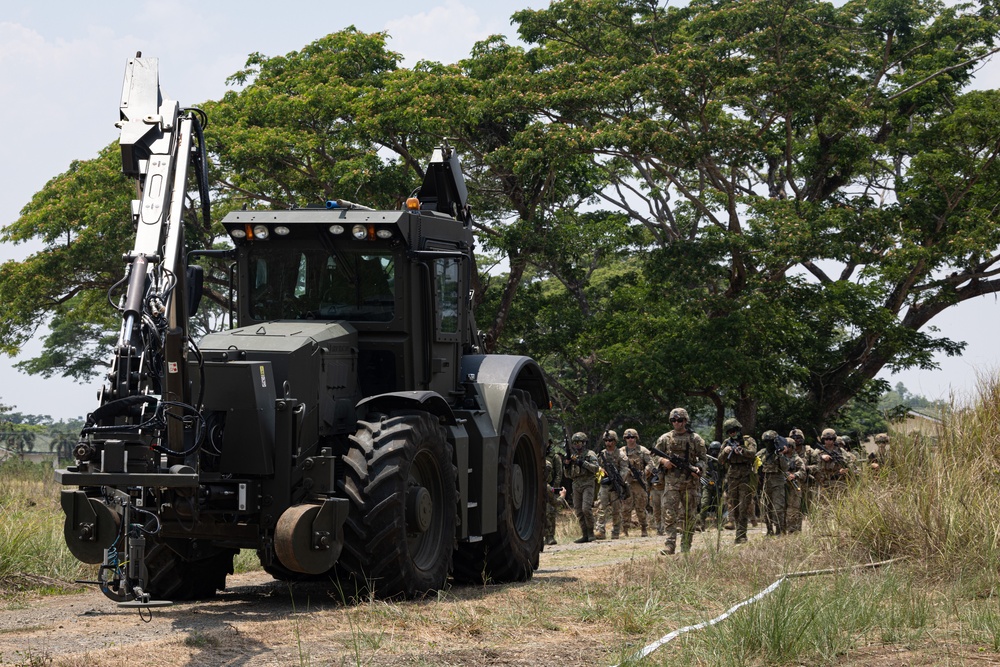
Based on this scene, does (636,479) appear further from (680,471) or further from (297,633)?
(297,633)

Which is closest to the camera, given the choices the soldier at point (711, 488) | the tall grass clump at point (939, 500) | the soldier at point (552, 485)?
the tall grass clump at point (939, 500)

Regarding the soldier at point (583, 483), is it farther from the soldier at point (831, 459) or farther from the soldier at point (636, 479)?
the soldier at point (831, 459)

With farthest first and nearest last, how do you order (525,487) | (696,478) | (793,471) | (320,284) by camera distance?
1. (793,471)
2. (696,478)
3. (525,487)
4. (320,284)

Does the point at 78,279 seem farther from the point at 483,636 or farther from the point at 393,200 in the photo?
the point at 483,636

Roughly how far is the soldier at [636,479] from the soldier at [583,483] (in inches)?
36.2

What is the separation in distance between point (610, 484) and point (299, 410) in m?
12.1

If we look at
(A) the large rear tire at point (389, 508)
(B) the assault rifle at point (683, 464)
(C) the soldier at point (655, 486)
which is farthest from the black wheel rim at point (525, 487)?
Result: (C) the soldier at point (655, 486)

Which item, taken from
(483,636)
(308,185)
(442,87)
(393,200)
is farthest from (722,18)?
(483,636)

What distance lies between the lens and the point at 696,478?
15.2m

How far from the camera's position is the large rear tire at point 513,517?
37.2ft

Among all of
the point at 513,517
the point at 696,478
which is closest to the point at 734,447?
the point at 696,478

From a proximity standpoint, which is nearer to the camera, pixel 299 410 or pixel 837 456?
pixel 299 410

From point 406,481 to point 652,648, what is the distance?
292cm

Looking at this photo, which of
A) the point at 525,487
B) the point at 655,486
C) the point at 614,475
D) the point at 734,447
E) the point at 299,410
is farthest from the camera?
the point at 614,475
